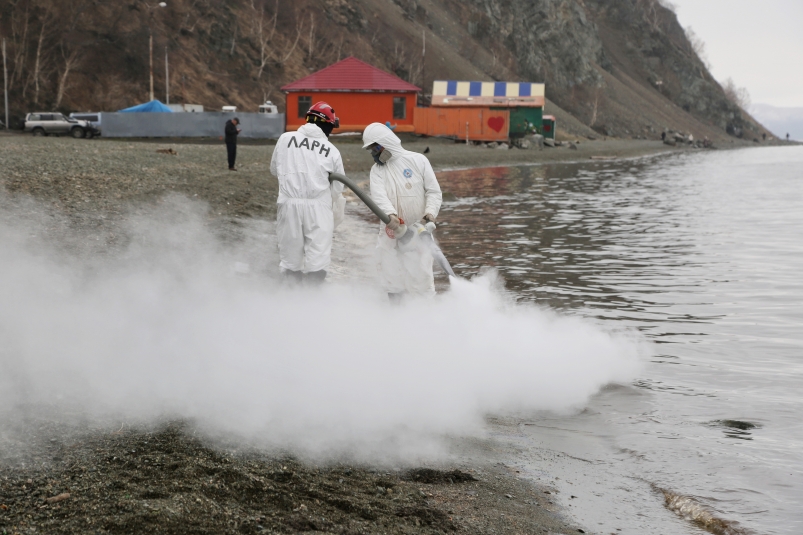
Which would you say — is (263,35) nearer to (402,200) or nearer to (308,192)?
(402,200)

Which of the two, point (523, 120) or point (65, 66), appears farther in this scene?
point (523, 120)

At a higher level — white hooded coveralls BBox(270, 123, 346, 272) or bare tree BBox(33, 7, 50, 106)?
bare tree BBox(33, 7, 50, 106)

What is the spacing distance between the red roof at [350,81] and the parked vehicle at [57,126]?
47.0 ft

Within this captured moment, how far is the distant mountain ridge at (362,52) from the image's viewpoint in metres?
57.7

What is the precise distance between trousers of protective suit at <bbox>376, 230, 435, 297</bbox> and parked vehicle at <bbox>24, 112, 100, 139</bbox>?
132 feet

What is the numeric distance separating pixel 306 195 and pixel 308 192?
1.3 inches

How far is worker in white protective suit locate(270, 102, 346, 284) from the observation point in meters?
7.41

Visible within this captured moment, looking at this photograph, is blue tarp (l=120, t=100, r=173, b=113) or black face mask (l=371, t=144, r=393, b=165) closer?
black face mask (l=371, t=144, r=393, b=165)

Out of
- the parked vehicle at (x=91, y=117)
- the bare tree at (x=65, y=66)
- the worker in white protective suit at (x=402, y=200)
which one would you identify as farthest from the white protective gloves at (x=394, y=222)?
the bare tree at (x=65, y=66)

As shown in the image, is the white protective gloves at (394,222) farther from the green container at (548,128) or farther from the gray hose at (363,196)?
the green container at (548,128)

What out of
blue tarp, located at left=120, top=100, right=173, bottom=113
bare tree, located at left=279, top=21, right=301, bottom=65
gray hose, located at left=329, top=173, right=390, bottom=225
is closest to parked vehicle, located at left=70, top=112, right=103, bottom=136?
blue tarp, located at left=120, top=100, right=173, bottom=113

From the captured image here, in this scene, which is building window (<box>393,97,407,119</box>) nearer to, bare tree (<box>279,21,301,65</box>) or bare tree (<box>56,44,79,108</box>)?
bare tree (<box>279,21,301,65</box>)

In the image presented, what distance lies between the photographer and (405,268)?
798 centimetres

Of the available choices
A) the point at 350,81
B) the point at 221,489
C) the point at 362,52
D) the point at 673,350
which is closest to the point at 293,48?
the point at 362,52
